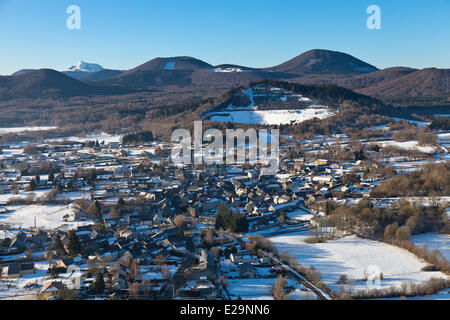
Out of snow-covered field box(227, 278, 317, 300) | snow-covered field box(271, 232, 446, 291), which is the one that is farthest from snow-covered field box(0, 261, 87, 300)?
snow-covered field box(271, 232, 446, 291)

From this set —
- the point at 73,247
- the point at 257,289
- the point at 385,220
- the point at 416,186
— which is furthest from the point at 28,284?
the point at 416,186

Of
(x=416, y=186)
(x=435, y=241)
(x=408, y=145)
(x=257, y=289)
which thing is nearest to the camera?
(x=257, y=289)

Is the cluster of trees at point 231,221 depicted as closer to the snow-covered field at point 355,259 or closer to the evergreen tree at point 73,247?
the snow-covered field at point 355,259

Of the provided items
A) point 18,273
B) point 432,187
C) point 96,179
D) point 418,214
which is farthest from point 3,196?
point 432,187

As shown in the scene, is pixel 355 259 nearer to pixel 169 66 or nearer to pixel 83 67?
pixel 169 66

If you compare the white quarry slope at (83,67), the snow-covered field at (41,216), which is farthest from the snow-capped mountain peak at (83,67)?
the snow-covered field at (41,216)

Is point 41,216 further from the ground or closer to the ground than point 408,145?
closer to the ground

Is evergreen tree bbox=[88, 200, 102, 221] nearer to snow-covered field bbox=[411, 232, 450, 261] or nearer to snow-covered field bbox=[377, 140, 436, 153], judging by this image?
snow-covered field bbox=[411, 232, 450, 261]
